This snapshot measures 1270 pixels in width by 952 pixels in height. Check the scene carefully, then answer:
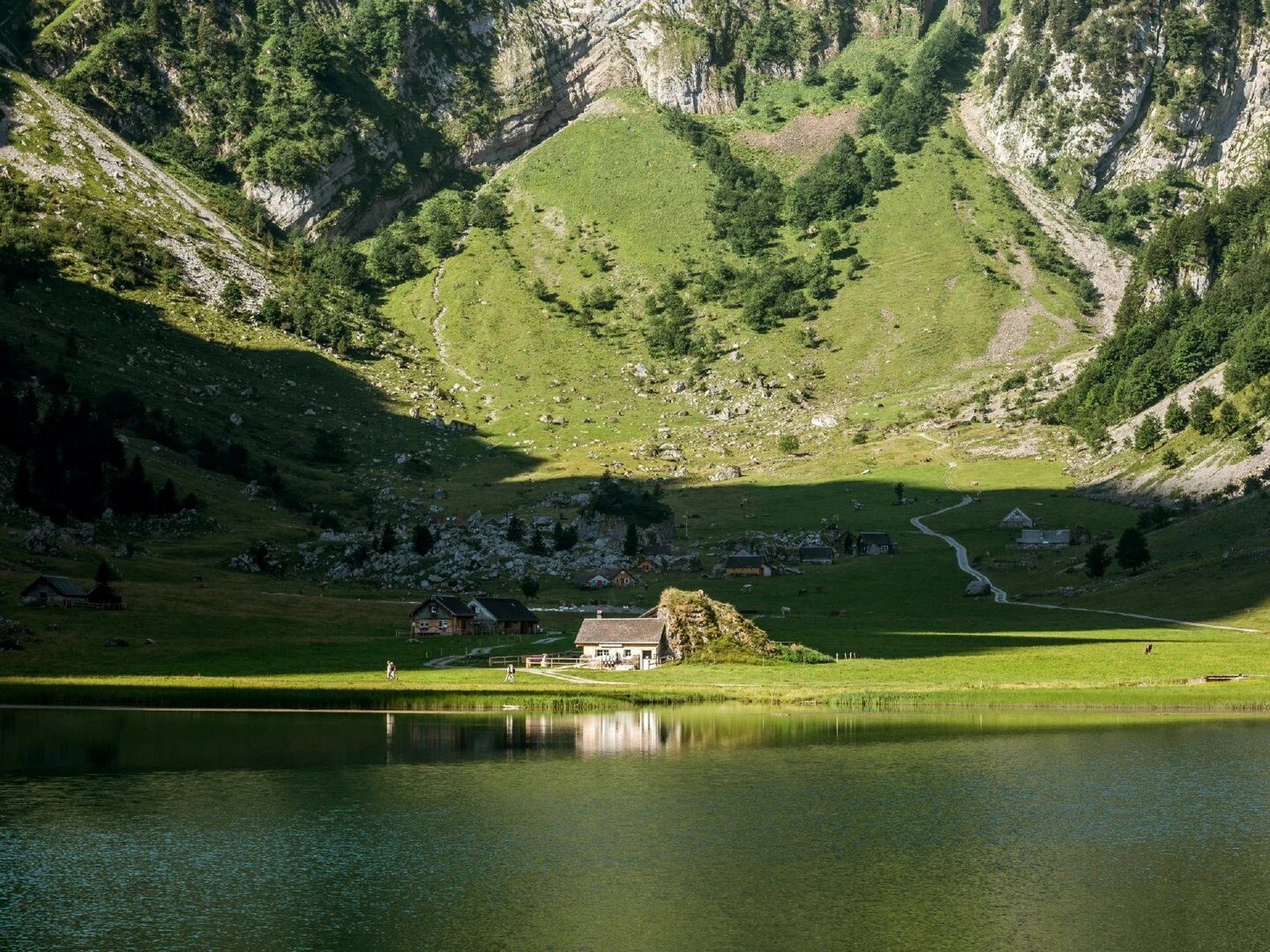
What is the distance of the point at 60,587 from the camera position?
10975 centimetres

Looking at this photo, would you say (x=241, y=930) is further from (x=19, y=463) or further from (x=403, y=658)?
(x=19, y=463)

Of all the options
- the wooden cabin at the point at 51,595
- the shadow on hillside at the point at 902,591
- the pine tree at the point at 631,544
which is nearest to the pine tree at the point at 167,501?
the shadow on hillside at the point at 902,591

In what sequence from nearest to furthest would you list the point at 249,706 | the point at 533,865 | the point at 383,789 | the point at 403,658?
the point at 533,865, the point at 383,789, the point at 249,706, the point at 403,658

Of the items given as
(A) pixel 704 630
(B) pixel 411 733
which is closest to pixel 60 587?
(B) pixel 411 733

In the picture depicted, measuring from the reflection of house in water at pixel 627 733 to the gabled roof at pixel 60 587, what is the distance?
52.4 m

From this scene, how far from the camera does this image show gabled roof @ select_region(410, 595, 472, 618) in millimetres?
123375

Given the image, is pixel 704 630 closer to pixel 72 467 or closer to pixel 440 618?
pixel 440 618

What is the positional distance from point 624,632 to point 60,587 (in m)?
47.7

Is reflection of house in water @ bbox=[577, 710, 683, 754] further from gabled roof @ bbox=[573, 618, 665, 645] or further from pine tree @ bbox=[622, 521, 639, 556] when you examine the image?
pine tree @ bbox=[622, 521, 639, 556]

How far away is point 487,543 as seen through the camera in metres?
172

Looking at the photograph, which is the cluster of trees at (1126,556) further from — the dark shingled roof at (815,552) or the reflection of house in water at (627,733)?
the reflection of house in water at (627,733)

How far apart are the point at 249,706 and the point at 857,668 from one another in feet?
142

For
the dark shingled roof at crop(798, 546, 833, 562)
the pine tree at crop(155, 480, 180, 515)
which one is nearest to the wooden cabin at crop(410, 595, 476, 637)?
the pine tree at crop(155, 480, 180, 515)

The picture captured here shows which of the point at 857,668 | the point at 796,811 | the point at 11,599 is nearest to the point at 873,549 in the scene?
the point at 857,668
